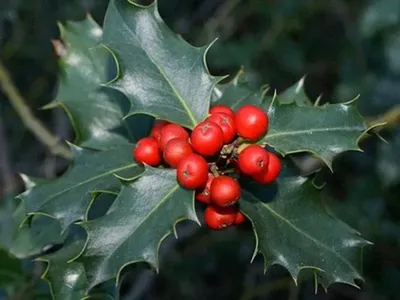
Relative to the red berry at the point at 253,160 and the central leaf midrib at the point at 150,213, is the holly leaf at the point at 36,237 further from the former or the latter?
the red berry at the point at 253,160

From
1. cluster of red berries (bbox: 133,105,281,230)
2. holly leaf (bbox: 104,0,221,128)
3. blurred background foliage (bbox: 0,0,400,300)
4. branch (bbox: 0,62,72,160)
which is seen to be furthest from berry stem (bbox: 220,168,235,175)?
blurred background foliage (bbox: 0,0,400,300)

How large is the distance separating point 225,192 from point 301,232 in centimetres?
26

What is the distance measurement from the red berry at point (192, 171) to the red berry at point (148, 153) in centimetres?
12

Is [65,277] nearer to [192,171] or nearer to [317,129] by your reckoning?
[192,171]

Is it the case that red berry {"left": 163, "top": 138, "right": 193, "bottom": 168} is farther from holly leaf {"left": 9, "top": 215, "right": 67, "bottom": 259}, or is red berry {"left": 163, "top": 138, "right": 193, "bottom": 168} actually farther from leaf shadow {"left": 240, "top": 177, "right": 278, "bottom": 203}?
holly leaf {"left": 9, "top": 215, "right": 67, "bottom": 259}

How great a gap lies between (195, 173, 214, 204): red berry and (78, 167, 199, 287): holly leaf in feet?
0.08

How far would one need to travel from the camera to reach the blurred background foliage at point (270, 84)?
122 inches

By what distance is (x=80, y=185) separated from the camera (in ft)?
5.02

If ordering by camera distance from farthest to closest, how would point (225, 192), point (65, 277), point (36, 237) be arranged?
point (36, 237), point (65, 277), point (225, 192)

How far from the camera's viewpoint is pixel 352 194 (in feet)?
10.7

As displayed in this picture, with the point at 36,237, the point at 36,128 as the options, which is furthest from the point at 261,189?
the point at 36,128

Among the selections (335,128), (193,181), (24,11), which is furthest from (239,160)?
(24,11)

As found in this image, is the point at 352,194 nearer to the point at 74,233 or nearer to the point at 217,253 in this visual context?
the point at 217,253

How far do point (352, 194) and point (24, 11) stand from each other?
70.8 inches
